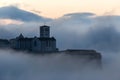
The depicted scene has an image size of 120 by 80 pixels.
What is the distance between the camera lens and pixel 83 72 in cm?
19812

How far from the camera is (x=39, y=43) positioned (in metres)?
190

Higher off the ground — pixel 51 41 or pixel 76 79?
pixel 51 41

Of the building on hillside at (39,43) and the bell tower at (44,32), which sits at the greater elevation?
the bell tower at (44,32)

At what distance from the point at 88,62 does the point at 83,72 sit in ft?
12.8

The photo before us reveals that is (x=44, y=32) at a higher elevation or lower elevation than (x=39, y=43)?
higher

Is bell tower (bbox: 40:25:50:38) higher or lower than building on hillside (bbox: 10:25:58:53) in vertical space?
higher

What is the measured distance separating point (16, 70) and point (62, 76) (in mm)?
15564

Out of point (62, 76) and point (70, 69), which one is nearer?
point (62, 76)

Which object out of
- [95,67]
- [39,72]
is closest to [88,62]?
[95,67]

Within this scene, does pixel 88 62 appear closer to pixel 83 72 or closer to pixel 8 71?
pixel 83 72

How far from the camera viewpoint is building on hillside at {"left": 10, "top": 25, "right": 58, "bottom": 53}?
189625mm

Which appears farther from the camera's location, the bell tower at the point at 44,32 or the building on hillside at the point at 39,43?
the bell tower at the point at 44,32

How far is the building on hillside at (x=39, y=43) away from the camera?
18962 centimetres

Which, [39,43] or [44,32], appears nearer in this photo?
[39,43]
